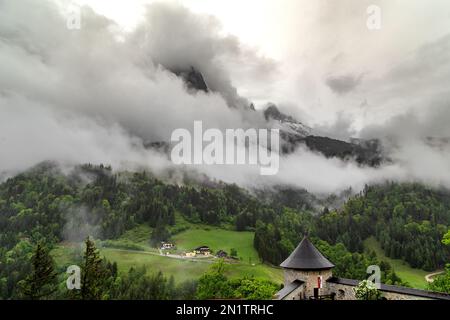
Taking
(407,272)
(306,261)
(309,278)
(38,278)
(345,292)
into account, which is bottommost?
(407,272)

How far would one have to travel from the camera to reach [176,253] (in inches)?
7352

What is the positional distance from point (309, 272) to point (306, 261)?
1.78m

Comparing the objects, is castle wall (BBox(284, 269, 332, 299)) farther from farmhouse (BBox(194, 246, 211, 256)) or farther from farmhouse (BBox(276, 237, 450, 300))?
farmhouse (BBox(194, 246, 211, 256))

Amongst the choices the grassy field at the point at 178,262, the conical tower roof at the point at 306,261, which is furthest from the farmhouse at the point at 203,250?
the conical tower roof at the point at 306,261

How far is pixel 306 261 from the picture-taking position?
52281mm

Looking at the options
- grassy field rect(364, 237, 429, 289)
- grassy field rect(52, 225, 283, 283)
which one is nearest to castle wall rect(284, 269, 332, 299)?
grassy field rect(52, 225, 283, 283)

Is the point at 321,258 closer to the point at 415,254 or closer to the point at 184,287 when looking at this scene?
the point at 184,287

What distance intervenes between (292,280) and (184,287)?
276ft

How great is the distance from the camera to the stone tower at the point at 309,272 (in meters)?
50.2

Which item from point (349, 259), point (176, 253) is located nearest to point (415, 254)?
point (349, 259)

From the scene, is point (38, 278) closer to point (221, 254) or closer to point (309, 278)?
point (309, 278)

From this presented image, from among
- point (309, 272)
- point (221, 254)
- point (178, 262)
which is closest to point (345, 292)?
point (309, 272)

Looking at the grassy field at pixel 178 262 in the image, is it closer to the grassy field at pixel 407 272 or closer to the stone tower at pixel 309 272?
the grassy field at pixel 407 272

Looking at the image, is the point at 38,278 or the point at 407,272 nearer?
the point at 38,278
